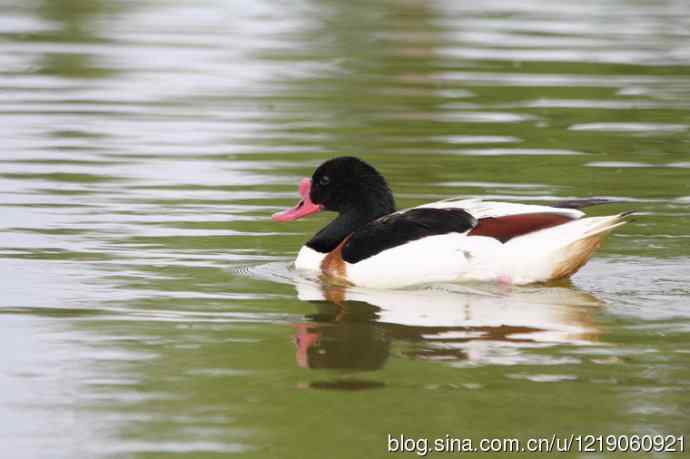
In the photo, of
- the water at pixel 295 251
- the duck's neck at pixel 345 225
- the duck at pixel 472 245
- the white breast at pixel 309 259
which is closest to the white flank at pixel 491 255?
the duck at pixel 472 245

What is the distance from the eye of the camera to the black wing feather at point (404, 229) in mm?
10586

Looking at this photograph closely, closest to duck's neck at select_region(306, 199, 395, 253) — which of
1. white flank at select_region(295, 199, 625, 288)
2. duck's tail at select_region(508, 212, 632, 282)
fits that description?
white flank at select_region(295, 199, 625, 288)

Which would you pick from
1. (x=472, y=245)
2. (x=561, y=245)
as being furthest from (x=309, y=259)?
(x=561, y=245)

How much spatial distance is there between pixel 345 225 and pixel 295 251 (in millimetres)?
717

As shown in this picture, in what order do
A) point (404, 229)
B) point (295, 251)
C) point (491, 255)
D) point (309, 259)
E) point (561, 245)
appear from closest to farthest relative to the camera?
point (561, 245) → point (491, 255) → point (404, 229) → point (309, 259) → point (295, 251)

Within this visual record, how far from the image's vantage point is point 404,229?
10.7 meters

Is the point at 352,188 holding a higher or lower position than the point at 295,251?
higher

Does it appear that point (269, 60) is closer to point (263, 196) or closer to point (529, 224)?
point (263, 196)

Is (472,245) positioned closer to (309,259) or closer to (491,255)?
(491,255)

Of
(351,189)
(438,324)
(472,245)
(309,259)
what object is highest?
(351,189)

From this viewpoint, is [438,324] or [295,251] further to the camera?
[295,251]

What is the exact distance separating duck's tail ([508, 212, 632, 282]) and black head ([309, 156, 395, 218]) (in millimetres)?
1219

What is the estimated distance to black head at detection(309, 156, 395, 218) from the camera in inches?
451

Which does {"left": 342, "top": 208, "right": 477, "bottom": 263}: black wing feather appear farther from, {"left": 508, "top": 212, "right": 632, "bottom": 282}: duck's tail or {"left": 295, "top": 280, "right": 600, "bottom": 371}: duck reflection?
{"left": 508, "top": 212, "right": 632, "bottom": 282}: duck's tail
